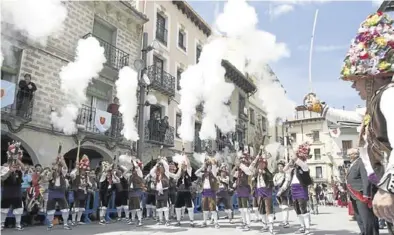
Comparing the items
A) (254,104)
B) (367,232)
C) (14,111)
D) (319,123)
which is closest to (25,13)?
(14,111)

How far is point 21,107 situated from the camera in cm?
1080

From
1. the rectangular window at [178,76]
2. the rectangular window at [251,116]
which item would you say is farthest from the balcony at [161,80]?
the rectangular window at [251,116]

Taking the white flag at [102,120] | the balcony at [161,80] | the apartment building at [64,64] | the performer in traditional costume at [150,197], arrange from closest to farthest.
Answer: the apartment building at [64,64], the performer in traditional costume at [150,197], the white flag at [102,120], the balcony at [161,80]

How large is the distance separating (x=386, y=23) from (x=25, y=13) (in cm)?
1080

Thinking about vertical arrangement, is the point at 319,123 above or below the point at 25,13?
above

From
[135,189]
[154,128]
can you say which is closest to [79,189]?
[135,189]

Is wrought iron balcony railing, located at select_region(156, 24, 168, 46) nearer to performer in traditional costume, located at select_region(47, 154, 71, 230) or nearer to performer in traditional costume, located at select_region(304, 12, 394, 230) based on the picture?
performer in traditional costume, located at select_region(47, 154, 71, 230)

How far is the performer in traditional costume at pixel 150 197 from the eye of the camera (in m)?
11.8

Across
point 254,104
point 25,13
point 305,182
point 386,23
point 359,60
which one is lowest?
point 305,182

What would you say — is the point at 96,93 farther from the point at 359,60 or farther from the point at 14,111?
the point at 359,60

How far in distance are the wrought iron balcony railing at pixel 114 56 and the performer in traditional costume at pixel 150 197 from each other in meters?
5.34

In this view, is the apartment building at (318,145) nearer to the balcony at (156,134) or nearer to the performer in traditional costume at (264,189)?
the balcony at (156,134)

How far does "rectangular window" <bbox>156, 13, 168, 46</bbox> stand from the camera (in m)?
18.5

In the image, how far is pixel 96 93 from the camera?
563 inches
